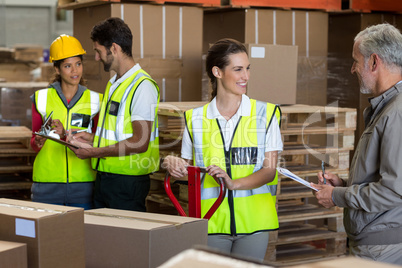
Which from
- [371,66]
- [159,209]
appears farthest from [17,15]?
[371,66]

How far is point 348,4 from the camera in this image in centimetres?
564

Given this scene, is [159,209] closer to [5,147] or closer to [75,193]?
[75,193]

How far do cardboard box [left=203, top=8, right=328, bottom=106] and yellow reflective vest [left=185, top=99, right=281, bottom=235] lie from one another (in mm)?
2178

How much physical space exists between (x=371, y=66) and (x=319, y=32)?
2967 mm

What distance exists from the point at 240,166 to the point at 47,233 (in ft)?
4.14

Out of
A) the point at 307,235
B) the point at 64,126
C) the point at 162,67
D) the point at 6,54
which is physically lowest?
the point at 307,235

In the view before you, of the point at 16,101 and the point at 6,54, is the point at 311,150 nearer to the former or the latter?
the point at 16,101

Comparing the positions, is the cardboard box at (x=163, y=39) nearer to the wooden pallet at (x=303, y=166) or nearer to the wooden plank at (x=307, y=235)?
the wooden pallet at (x=303, y=166)

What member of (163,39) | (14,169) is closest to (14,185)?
(14,169)

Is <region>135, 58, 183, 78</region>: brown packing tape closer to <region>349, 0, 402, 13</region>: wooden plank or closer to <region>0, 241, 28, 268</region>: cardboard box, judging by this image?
<region>349, 0, 402, 13</region>: wooden plank

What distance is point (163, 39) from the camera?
197 inches

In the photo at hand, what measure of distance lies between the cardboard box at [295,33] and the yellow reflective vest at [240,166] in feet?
7.15

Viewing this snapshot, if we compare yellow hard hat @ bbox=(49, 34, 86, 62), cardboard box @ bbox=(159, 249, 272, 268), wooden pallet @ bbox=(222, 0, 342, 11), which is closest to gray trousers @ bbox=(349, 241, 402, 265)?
cardboard box @ bbox=(159, 249, 272, 268)

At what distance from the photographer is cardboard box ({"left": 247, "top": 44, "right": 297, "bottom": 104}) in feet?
14.6
